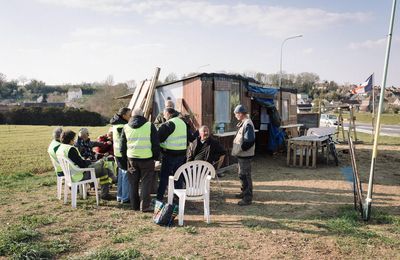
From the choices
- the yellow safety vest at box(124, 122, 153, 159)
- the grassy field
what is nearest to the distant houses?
the grassy field

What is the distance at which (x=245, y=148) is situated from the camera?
671 centimetres

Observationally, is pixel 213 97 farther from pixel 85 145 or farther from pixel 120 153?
pixel 120 153

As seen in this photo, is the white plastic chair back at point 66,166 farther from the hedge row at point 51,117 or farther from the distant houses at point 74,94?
the distant houses at point 74,94

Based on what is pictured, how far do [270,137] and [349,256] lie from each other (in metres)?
9.17

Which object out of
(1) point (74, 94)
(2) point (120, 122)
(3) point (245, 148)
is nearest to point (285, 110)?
(3) point (245, 148)

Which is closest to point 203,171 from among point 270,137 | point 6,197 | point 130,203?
point 130,203

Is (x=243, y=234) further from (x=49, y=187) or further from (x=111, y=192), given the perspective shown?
(x=49, y=187)

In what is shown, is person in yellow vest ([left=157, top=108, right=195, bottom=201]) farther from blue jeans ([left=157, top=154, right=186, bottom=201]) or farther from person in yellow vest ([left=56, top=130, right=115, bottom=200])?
person in yellow vest ([left=56, top=130, right=115, bottom=200])

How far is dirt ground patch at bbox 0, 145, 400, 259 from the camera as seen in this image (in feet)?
15.4

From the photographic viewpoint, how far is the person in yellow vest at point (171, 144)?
6516 millimetres

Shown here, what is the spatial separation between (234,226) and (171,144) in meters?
1.95

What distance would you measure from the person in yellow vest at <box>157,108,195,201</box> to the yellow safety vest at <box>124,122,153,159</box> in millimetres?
380

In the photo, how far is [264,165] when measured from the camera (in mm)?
11789

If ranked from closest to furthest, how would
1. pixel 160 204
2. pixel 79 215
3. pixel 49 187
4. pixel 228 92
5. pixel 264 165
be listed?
pixel 160 204, pixel 79 215, pixel 49 187, pixel 228 92, pixel 264 165
